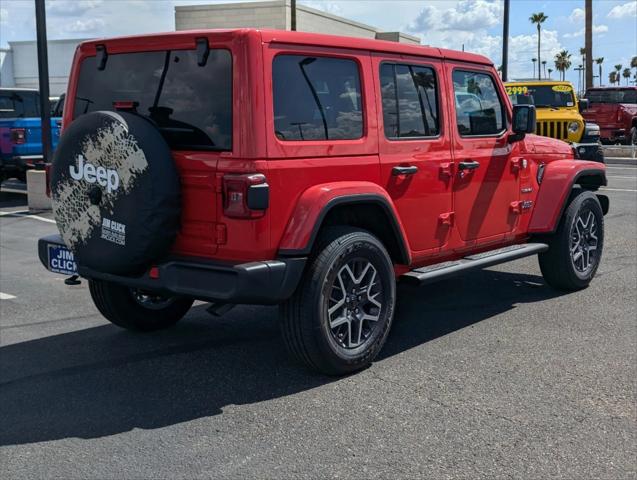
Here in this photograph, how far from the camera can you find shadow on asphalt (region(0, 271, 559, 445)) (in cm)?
418

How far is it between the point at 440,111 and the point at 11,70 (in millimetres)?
51732

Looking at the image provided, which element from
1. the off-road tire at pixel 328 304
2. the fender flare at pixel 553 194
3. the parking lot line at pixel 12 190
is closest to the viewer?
the off-road tire at pixel 328 304

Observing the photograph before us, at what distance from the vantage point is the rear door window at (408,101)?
5.12m

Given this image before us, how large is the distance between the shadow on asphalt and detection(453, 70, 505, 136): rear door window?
1446 mm

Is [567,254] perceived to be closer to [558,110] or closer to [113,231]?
[113,231]

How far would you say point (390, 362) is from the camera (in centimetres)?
506

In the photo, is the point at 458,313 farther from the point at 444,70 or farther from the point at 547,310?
the point at 444,70

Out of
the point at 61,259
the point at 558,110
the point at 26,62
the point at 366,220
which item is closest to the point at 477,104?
the point at 366,220

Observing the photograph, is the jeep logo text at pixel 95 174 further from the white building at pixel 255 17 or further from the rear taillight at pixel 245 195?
the white building at pixel 255 17

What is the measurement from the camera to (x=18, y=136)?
13.8 metres

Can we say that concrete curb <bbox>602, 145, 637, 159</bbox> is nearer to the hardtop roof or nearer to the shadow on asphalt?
the shadow on asphalt

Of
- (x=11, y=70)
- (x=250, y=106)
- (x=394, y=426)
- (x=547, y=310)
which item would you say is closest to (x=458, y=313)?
(x=547, y=310)

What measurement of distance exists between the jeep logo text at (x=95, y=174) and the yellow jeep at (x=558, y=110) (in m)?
11.9

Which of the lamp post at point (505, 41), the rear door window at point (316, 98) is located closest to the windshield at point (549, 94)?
the lamp post at point (505, 41)
